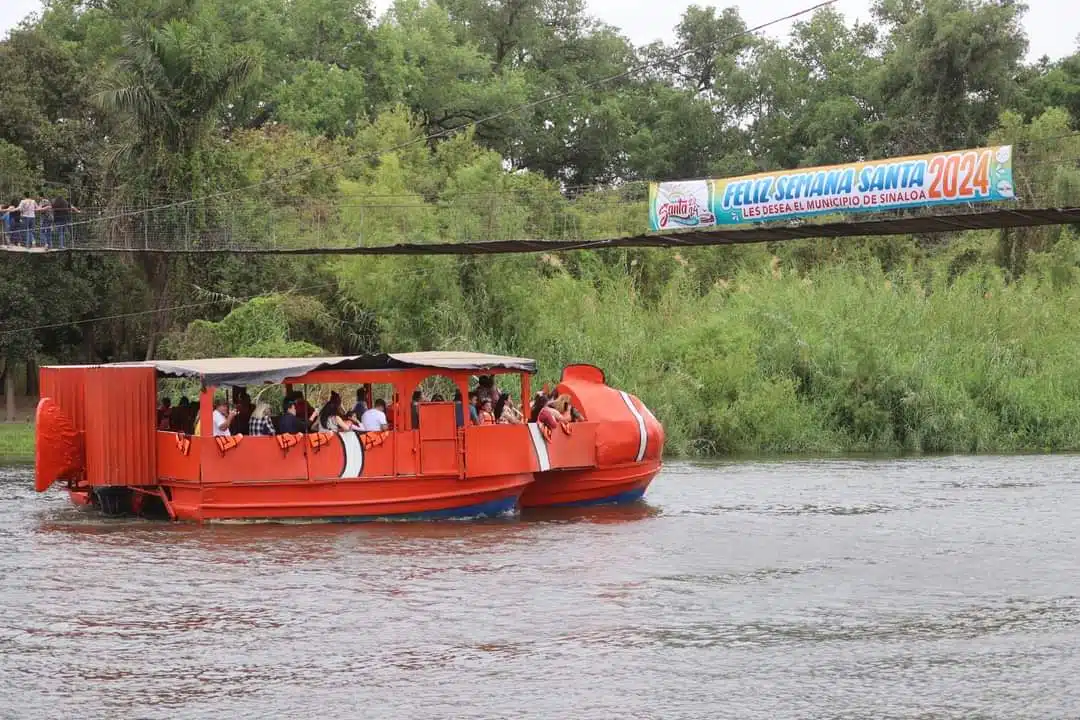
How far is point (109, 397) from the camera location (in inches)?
923

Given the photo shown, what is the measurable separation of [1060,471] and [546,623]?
17.3 m

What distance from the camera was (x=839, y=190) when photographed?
2658cm

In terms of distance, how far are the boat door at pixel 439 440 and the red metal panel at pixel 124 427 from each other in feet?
13.2

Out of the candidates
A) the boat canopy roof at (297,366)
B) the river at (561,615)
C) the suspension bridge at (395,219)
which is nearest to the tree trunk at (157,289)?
the suspension bridge at (395,219)

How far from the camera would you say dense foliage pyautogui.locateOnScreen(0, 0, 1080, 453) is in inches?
1494

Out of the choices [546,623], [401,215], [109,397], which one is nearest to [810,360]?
[401,215]

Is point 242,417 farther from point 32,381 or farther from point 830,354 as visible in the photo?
point 32,381

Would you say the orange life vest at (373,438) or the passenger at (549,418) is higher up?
the passenger at (549,418)

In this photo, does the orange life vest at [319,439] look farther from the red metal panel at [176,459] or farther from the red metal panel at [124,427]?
the red metal panel at [124,427]

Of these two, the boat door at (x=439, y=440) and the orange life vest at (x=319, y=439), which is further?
the boat door at (x=439, y=440)

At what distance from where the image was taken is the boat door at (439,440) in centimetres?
2292

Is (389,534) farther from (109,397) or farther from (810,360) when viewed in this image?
(810,360)

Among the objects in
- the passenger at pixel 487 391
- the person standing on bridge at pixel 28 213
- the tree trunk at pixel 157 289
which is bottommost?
the passenger at pixel 487 391

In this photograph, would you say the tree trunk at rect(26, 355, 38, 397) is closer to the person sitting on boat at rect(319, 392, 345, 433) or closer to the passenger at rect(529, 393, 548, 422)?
the person sitting on boat at rect(319, 392, 345, 433)
